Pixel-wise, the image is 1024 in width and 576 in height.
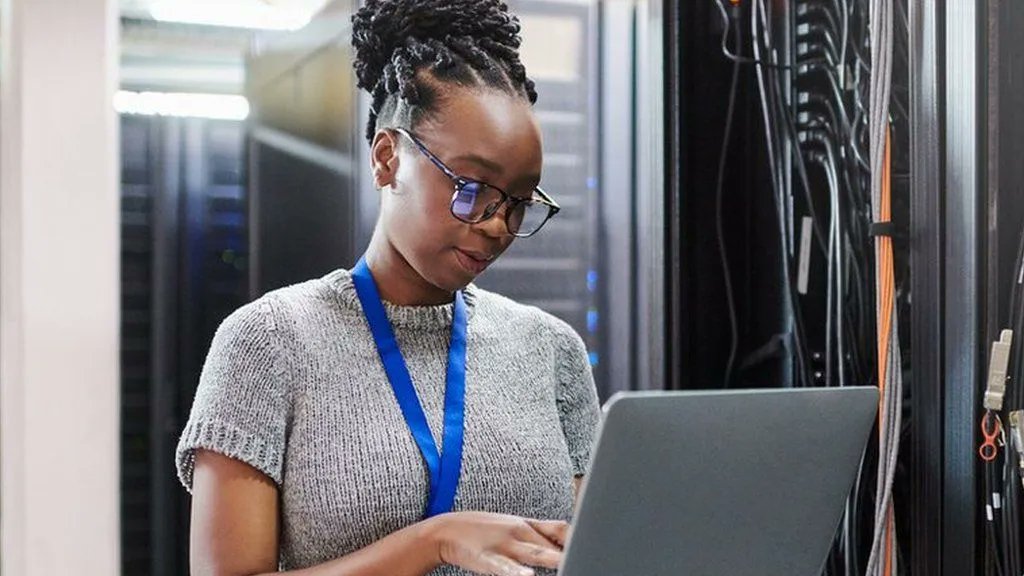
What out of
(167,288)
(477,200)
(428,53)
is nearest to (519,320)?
(477,200)

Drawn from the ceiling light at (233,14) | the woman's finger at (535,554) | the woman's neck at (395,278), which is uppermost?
the ceiling light at (233,14)

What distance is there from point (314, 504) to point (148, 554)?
108cm

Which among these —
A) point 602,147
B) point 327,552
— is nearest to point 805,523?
point 327,552

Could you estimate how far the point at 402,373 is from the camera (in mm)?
1181

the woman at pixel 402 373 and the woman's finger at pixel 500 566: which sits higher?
the woman at pixel 402 373

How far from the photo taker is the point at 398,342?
1.21m

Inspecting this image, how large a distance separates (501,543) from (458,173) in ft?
1.32

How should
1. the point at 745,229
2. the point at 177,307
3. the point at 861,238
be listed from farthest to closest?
the point at 177,307 → the point at 745,229 → the point at 861,238

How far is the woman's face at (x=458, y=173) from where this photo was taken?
1.14 metres

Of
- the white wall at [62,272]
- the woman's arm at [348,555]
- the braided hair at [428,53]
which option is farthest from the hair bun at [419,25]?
the white wall at [62,272]

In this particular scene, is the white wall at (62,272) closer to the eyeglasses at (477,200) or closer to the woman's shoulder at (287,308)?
the woman's shoulder at (287,308)

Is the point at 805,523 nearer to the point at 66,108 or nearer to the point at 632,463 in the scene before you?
the point at 632,463

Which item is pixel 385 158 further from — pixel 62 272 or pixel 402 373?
pixel 62 272

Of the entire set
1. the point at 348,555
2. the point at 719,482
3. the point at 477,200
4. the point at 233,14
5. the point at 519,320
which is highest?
the point at 233,14
